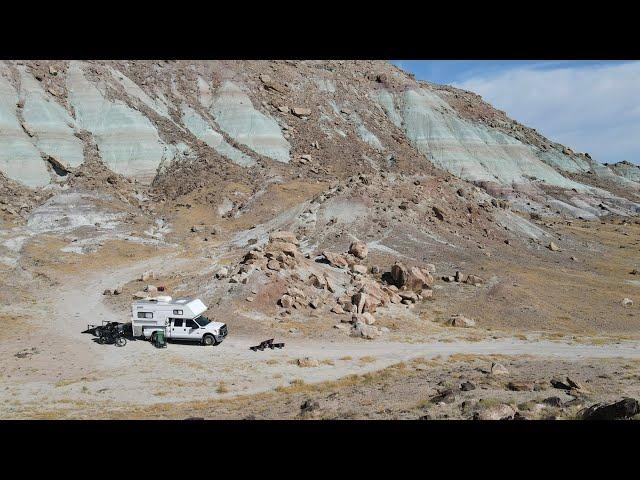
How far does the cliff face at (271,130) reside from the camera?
76.1 metres

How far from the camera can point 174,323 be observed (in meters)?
28.2

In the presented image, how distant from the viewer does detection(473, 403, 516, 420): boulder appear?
15406mm

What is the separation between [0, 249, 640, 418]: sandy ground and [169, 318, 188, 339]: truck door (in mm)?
623

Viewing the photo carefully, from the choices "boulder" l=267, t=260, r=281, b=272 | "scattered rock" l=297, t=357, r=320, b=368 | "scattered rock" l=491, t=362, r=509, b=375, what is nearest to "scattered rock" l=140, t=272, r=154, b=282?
"boulder" l=267, t=260, r=281, b=272

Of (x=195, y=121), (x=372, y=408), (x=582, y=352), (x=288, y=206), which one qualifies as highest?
(x=195, y=121)

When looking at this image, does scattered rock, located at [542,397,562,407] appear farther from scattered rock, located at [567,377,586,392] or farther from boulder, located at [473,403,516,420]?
scattered rock, located at [567,377,586,392]

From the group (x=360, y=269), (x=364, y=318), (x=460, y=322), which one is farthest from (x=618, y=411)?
(x=360, y=269)

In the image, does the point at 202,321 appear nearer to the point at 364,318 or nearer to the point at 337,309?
the point at 337,309

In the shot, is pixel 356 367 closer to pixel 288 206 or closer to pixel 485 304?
pixel 485 304

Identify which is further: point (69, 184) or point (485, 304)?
point (69, 184)

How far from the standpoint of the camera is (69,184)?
67.3 m

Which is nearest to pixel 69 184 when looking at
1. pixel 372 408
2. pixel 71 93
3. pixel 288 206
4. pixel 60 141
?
pixel 60 141
